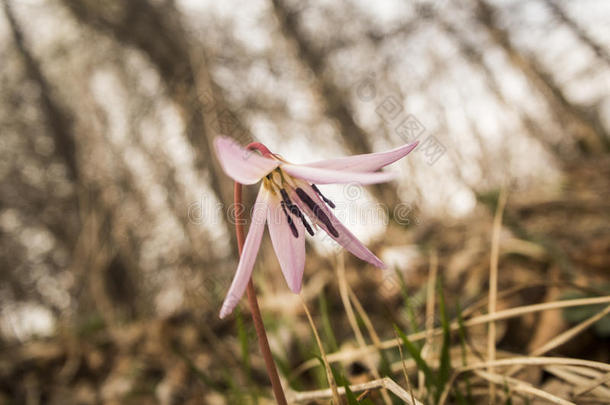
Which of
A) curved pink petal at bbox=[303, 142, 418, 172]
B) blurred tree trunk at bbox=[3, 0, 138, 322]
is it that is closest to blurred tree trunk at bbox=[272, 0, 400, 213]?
blurred tree trunk at bbox=[3, 0, 138, 322]

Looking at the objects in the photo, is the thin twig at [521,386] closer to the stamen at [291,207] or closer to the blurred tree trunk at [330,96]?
the stamen at [291,207]

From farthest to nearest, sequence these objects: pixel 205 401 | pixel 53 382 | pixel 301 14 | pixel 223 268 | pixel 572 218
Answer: pixel 301 14 → pixel 223 268 → pixel 572 218 → pixel 53 382 → pixel 205 401

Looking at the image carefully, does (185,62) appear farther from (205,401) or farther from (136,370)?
(205,401)

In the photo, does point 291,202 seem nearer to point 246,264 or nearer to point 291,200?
point 291,200

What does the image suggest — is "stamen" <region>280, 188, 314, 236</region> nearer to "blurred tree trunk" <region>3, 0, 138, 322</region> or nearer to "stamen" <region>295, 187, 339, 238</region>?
"stamen" <region>295, 187, 339, 238</region>

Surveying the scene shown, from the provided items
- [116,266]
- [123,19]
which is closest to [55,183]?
[116,266]

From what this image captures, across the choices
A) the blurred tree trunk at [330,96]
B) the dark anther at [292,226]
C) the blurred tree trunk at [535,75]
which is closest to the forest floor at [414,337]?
the dark anther at [292,226]
